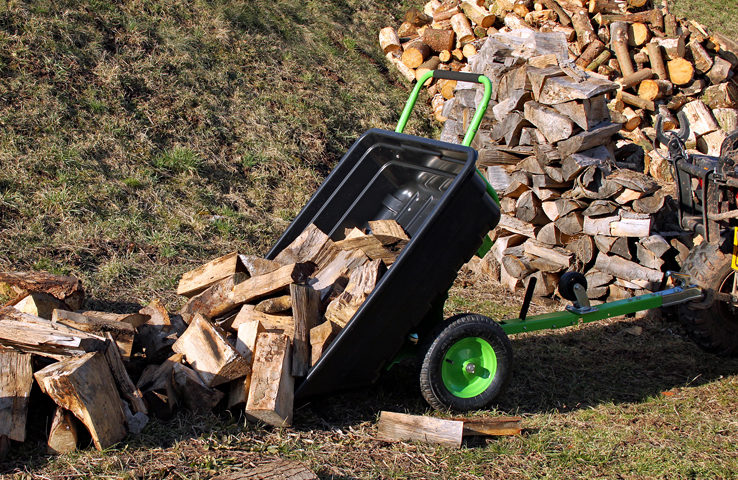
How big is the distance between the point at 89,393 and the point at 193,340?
25.9 inches

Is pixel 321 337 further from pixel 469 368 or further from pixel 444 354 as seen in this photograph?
pixel 469 368

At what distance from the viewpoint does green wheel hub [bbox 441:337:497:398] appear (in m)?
3.64

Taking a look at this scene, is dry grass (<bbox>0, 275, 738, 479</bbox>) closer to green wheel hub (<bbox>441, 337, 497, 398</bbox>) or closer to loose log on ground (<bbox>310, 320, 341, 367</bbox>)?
green wheel hub (<bbox>441, 337, 497, 398</bbox>)

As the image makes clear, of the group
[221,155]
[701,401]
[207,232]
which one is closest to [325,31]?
[221,155]

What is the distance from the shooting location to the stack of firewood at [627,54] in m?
9.55

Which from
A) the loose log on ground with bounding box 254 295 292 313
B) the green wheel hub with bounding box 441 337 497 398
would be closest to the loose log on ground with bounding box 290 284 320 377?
the loose log on ground with bounding box 254 295 292 313

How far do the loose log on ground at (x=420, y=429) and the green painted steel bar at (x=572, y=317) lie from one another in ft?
2.70

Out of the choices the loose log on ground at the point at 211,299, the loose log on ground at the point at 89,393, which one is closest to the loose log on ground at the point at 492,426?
the loose log on ground at the point at 211,299

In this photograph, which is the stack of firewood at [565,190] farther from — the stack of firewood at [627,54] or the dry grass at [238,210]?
the stack of firewood at [627,54]

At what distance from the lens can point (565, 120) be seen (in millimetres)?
6059

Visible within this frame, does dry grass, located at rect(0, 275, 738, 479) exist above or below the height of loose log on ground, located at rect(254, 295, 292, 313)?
below

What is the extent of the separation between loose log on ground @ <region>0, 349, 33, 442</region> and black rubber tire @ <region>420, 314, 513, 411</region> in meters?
1.89

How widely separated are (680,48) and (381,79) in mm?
4514

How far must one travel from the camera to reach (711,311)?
489 cm
